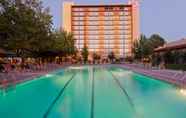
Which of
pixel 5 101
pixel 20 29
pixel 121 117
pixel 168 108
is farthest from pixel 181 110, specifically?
pixel 20 29

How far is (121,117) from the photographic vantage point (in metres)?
7.89

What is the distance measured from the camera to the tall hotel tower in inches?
4031

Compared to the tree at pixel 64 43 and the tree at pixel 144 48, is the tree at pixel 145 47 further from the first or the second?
the tree at pixel 64 43

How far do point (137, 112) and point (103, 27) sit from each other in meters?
96.8

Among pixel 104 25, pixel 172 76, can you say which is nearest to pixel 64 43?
pixel 172 76

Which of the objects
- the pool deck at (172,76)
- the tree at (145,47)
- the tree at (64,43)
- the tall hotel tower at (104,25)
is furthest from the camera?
the tall hotel tower at (104,25)

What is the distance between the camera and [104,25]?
10512cm

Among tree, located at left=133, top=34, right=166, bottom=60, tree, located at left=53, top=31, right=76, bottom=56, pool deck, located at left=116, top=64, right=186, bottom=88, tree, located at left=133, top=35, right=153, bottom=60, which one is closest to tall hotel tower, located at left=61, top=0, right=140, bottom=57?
tree, located at left=133, top=34, right=166, bottom=60

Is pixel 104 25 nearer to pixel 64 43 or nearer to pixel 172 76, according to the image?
pixel 64 43

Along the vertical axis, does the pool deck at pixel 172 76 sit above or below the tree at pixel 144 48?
below

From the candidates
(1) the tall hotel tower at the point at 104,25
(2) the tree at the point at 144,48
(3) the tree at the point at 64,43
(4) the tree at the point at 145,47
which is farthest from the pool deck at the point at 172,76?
(1) the tall hotel tower at the point at 104,25

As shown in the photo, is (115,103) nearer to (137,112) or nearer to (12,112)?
(137,112)

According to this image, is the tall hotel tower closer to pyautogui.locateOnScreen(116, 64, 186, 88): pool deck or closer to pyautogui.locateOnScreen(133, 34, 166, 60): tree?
pyautogui.locateOnScreen(133, 34, 166, 60): tree

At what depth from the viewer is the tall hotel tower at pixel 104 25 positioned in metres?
102
